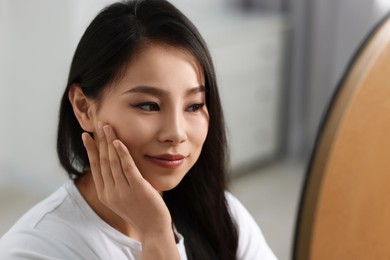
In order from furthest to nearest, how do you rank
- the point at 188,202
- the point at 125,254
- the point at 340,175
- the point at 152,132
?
the point at 188,202 → the point at 125,254 → the point at 152,132 → the point at 340,175

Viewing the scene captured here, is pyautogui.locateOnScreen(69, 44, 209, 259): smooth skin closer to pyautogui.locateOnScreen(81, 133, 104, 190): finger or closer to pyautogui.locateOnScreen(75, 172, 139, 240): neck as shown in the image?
pyautogui.locateOnScreen(81, 133, 104, 190): finger

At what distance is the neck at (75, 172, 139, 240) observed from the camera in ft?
4.06

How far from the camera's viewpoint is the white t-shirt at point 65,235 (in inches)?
44.9

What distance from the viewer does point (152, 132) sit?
1.07 meters

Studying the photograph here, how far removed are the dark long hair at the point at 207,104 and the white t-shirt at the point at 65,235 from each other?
0.31 feet

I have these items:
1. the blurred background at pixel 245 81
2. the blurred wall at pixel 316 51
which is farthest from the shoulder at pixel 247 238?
the blurred wall at pixel 316 51

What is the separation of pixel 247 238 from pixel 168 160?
1.18ft

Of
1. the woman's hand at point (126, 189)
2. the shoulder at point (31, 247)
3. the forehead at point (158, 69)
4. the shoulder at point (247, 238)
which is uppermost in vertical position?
the forehead at point (158, 69)

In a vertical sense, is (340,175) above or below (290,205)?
above

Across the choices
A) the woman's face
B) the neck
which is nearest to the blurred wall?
the neck

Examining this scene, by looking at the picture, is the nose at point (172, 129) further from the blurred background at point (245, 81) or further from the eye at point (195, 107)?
the blurred background at point (245, 81)

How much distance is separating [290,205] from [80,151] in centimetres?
258

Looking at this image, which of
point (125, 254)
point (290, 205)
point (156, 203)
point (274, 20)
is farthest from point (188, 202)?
point (274, 20)

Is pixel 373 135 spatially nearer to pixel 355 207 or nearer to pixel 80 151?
pixel 355 207
